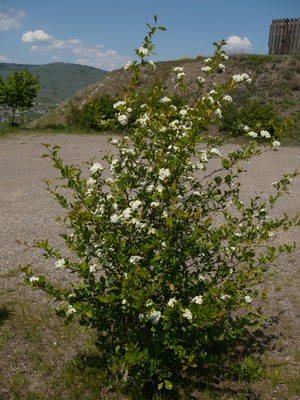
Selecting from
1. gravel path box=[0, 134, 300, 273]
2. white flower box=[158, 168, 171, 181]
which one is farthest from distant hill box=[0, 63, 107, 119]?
white flower box=[158, 168, 171, 181]

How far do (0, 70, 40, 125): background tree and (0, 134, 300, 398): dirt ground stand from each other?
7.17ft

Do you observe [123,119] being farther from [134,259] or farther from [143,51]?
[134,259]

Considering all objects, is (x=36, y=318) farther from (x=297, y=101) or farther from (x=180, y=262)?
(x=297, y=101)

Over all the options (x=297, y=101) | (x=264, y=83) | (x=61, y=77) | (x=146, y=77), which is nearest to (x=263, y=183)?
→ (x=297, y=101)

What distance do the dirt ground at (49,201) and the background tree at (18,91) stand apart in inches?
86.1

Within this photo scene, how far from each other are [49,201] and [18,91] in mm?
12637

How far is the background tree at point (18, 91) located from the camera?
21.6 metres

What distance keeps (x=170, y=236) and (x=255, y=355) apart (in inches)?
106

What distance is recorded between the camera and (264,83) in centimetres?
2808

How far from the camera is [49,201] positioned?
11641 mm

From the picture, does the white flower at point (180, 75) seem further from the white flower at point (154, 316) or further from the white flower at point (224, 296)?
the white flower at point (154, 316)

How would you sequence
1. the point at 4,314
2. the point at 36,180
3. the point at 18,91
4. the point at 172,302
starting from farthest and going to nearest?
the point at 18,91 < the point at 36,180 < the point at 4,314 < the point at 172,302

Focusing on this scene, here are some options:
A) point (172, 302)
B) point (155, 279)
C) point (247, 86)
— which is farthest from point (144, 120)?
point (247, 86)

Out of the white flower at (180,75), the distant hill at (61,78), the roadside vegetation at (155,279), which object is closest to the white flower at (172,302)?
the roadside vegetation at (155,279)
